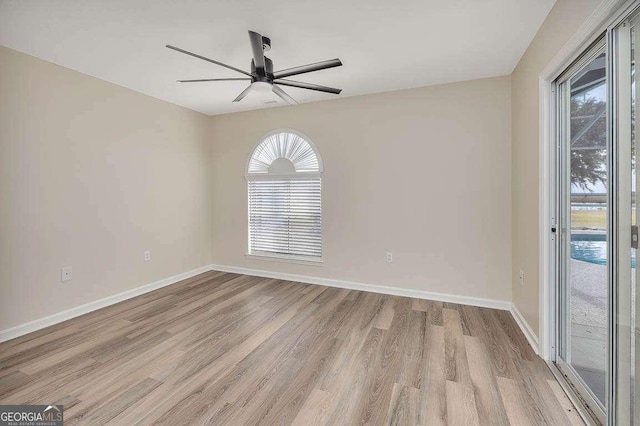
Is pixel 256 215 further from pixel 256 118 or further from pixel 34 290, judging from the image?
pixel 34 290

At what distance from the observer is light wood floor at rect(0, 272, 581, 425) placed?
5.51 feet

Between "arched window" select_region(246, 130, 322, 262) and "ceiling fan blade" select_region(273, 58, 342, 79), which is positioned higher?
"ceiling fan blade" select_region(273, 58, 342, 79)

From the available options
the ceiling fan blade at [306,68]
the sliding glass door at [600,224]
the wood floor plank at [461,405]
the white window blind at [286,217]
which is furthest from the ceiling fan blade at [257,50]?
the wood floor plank at [461,405]

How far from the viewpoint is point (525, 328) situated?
2.58m

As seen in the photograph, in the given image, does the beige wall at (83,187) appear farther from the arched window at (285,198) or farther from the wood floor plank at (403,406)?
the wood floor plank at (403,406)

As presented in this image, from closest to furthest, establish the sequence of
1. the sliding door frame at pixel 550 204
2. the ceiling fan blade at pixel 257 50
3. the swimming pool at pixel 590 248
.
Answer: the swimming pool at pixel 590 248 → the sliding door frame at pixel 550 204 → the ceiling fan blade at pixel 257 50

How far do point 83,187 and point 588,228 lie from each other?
4.53 m

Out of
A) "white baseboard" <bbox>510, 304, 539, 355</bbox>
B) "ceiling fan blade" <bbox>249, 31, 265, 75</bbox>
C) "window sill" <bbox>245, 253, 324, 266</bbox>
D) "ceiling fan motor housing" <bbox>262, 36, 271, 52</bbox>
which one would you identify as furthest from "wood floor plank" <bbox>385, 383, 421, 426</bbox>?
"ceiling fan motor housing" <bbox>262, 36, 271, 52</bbox>

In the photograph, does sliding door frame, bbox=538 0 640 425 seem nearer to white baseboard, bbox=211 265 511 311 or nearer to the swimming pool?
the swimming pool

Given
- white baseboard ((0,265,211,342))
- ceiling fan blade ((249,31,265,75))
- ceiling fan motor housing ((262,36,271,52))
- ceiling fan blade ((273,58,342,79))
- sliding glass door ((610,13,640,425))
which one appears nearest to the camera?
sliding glass door ((610,13,640,425))

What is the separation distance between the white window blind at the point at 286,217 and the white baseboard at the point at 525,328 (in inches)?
94.6

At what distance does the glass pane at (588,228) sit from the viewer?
1.60 meters

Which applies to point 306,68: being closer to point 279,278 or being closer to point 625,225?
point 625,225

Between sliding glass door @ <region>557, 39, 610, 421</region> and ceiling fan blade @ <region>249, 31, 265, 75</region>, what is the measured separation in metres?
2.14
